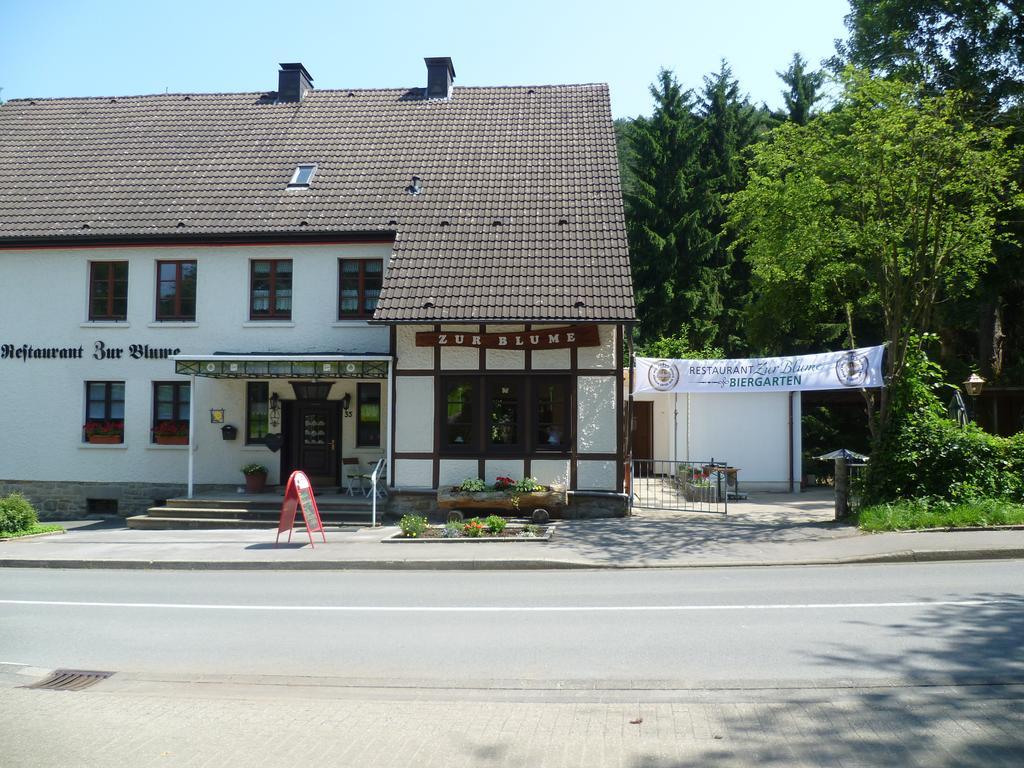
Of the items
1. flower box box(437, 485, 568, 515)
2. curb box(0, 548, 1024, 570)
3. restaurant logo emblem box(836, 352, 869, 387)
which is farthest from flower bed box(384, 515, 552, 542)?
restaurant logo emblem box(836, 352, 869, 387)

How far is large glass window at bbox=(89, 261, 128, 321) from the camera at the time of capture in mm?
20703

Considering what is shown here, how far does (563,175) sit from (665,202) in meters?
18.3

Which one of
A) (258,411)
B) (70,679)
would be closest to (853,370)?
(258,411)

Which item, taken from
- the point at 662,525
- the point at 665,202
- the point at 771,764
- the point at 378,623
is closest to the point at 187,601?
the point at 378,623

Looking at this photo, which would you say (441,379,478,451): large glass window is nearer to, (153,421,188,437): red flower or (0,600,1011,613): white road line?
(153,421,188,437): red flower

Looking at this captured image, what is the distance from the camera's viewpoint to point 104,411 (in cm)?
2062

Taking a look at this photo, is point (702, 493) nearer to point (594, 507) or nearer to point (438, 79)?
point (594, 507)

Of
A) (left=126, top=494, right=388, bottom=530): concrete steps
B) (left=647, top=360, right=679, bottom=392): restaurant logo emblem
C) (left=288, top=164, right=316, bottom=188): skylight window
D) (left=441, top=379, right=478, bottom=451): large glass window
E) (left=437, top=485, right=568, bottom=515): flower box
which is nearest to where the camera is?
(left=437, top=485, right=568, bottom=515): flower box

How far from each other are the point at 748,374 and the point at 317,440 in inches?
395

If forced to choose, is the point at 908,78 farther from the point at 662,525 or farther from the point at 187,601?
the point at 187,601

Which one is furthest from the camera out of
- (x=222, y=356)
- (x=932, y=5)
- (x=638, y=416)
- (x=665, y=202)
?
(x=665, y=202)

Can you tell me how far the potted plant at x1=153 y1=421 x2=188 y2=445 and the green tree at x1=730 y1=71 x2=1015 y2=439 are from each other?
14.2m

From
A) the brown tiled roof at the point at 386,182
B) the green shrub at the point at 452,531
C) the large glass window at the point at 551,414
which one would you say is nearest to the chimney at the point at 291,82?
the brown tiled roof at the point at 386,182

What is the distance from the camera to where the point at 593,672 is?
703 cm
